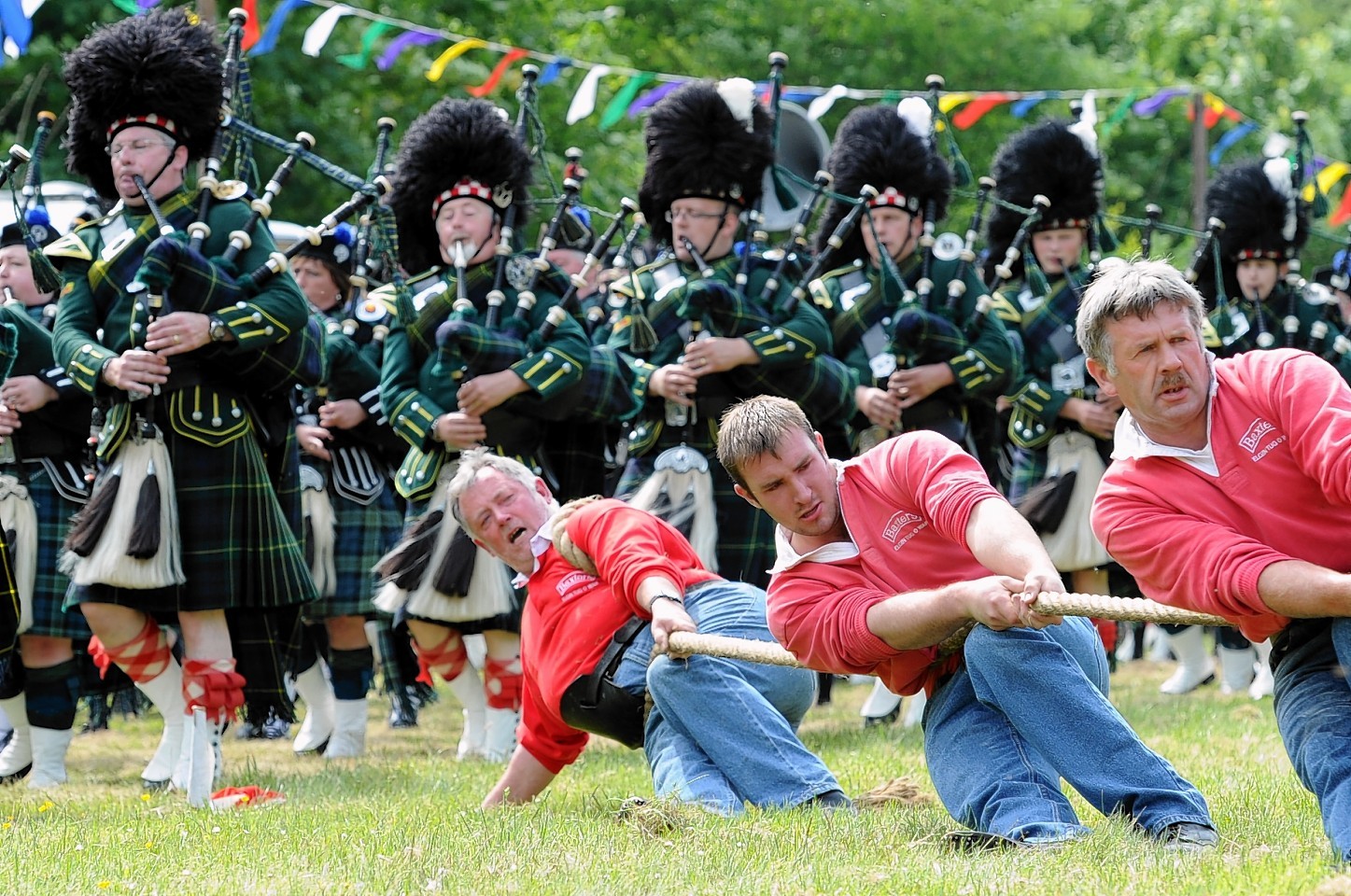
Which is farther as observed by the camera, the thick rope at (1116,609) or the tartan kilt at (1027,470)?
the tartan kilt at (1027,470)

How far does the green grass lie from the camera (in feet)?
10.9

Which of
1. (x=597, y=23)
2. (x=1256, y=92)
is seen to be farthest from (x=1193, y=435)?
(x=1256, y=92)

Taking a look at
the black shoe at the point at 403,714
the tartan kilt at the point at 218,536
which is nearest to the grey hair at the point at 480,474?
the tartan kilt at the point at 218,536

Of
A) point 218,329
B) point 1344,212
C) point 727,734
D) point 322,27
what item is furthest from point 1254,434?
point 1344,212

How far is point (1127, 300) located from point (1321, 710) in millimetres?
792

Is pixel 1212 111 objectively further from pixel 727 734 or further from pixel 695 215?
pixel 727 734

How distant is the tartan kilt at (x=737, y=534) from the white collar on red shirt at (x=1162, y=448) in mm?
2991

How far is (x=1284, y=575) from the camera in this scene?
322 cm

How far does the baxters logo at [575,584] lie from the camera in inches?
183

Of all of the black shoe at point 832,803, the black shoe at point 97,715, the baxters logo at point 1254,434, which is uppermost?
the baxters logo at point 1254,434

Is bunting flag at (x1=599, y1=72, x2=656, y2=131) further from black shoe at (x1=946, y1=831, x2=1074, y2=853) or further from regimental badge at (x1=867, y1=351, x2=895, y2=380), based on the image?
black shoe at (x1=946, y1=831, x2=1074, y2=853)

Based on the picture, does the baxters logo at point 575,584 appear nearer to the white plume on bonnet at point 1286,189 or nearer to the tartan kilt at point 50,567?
the tartan kilt at point 50,567

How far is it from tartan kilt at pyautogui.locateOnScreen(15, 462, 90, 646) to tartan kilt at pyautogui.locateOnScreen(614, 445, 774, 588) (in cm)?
186

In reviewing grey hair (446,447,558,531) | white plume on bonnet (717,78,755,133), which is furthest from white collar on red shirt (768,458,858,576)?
white plume on bonnet (717,78,755,133)
